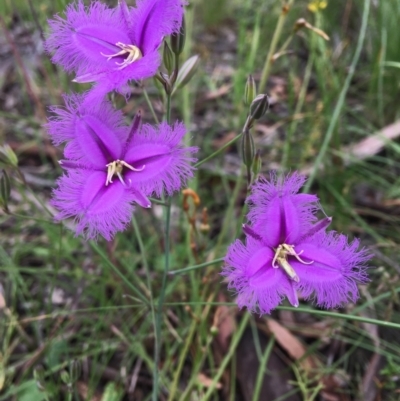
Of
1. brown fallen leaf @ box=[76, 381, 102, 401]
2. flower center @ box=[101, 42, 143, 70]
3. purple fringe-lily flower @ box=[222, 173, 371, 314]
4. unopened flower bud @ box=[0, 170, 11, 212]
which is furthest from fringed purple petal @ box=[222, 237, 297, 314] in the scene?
brown fallen leaf @ box=[76, 381, 102, 401]

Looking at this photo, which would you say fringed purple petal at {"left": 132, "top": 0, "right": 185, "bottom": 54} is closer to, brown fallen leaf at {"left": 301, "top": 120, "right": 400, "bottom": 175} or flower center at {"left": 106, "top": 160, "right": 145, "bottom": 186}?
flower center at {"left": 106, "top": 160, "right": 145, "bottom": 186}

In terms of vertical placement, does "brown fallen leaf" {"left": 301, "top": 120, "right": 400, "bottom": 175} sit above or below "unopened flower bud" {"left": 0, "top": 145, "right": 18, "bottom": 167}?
below

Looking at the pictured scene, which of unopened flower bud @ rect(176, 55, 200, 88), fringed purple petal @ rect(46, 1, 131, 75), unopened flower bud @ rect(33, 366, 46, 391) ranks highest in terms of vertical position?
fringed purple petal @ rect(46, 1, 131, 75)

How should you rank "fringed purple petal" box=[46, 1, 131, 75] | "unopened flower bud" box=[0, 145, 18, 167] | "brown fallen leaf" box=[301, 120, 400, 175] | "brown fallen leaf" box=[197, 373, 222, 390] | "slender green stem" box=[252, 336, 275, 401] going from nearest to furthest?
1. "fringed purple petal" box=[46, 1, 131, 75]
2. "unopened flower bud" box=[0, 145, 18, 167]
3. "slender green stem" box=[252, 336, 275, 401]
4. "brown fallen leaf" box=[197, 373, 222, 390]
5. "brown fallen leaf" box=[301, 120, 400, 175]

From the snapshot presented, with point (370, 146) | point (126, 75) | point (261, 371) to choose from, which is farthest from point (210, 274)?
point (370, 146)

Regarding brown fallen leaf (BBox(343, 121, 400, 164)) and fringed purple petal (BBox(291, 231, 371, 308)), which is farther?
brown fallen leaf (BBox(343, 121, 400, 164))

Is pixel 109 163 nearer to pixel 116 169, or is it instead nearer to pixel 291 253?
pixel 116 169

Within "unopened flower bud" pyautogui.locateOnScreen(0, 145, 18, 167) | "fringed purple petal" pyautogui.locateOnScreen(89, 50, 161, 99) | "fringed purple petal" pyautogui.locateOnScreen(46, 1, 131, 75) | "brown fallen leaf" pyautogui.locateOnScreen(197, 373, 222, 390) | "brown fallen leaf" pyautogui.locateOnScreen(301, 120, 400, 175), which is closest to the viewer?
"fringed purple petal" pyautogui.locateOnScreen(89, 50, 161, 99)

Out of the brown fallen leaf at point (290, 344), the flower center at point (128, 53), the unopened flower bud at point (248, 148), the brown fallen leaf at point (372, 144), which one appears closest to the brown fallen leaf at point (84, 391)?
the brown fallen leaf at point (290, 344)
